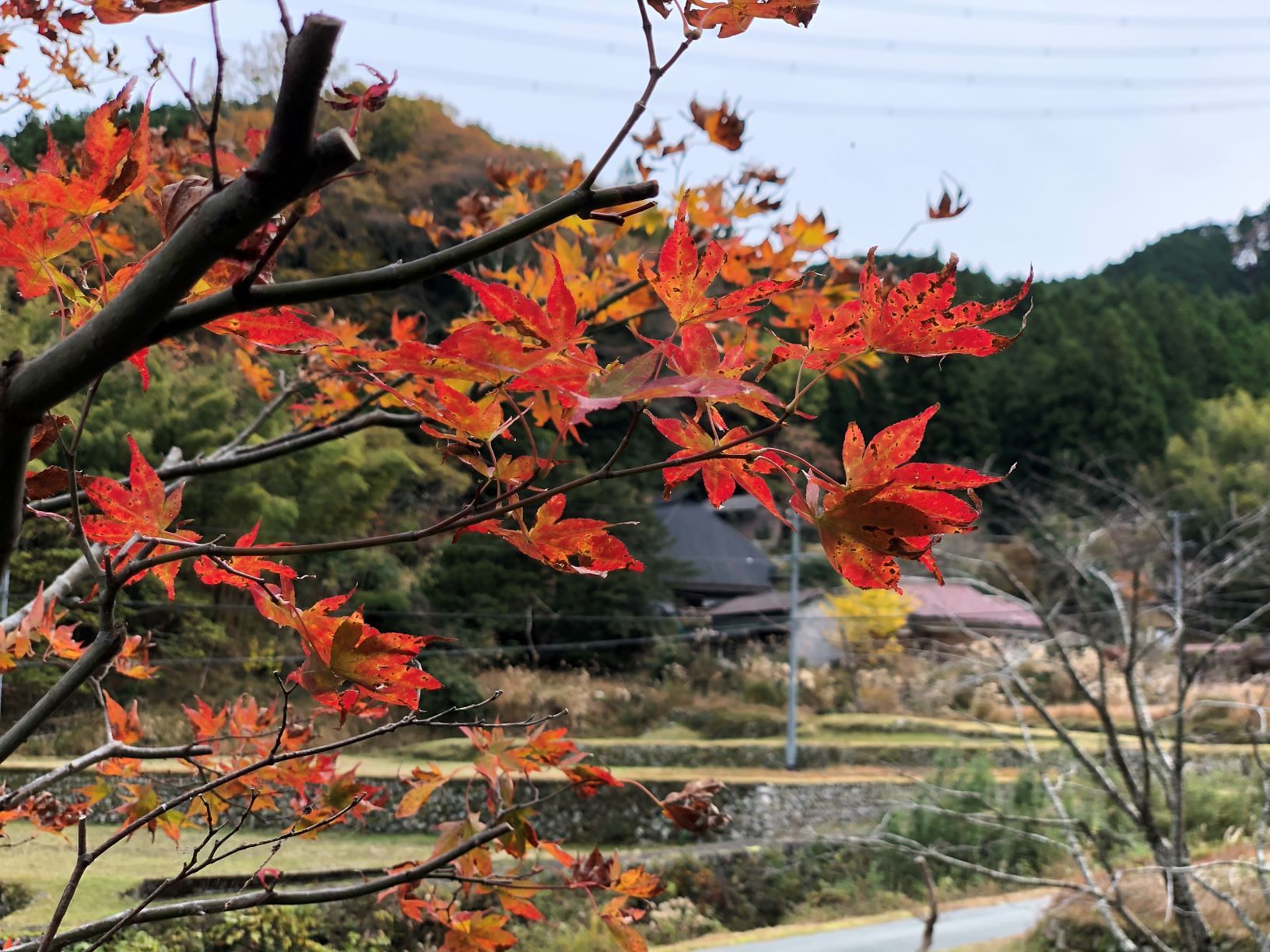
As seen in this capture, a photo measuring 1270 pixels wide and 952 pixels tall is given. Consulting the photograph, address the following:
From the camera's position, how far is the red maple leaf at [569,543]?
1.54ft

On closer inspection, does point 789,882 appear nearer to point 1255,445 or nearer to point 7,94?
point 7,94

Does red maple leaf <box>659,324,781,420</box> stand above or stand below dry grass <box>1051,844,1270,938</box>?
above

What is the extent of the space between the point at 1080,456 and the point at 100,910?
1679 cm

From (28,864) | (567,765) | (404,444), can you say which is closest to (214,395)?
(404,444)

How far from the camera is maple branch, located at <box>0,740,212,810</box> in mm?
604

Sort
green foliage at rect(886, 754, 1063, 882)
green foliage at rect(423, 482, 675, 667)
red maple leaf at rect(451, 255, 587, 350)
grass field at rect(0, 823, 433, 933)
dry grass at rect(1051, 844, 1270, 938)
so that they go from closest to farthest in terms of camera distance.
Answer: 1. red maple leaf at rect(451, 255, 587, 350)
2. grass field at rect(0, 823, 433, 933)
3. dry grass at rect(1051, 844, 1270, 938)
4. green foliage at rect(886, 754, 1063, 882)
5. green foliage at rect(423, 482, 675, 667)

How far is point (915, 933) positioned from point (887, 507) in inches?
202

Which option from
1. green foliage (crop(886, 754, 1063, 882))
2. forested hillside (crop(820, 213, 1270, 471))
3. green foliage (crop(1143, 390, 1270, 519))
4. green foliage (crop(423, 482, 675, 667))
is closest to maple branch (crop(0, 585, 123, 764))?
green foliage (crop(886, 754, 1063, 882))

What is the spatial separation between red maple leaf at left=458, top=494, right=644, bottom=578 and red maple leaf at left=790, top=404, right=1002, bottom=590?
11 centimetres

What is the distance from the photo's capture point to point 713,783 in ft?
2.67

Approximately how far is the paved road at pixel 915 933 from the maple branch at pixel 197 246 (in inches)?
174

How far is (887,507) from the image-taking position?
0.37 m

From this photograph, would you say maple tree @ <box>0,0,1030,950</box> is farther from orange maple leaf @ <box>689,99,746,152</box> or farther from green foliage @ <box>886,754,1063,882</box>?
green foliage @ <box>886,754,1063,882</box>

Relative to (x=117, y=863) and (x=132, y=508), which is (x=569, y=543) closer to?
(x=132, y=508)
